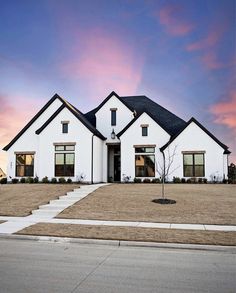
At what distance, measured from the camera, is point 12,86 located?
1941 centimetres

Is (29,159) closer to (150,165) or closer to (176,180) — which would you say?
(150,165)

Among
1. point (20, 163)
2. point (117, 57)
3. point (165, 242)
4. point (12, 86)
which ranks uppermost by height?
point (117, 57)

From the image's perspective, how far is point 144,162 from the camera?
28.4 metres

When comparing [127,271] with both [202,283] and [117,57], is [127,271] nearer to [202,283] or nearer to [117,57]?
[202,283]

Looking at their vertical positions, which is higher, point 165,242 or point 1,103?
point 1,103

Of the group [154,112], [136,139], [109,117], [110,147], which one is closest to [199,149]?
[136,139]

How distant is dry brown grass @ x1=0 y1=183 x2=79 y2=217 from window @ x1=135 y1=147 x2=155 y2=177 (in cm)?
775

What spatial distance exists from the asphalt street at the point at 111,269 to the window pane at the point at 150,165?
1917cm

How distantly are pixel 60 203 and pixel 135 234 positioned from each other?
26.1 feet

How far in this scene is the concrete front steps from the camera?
49.7ft

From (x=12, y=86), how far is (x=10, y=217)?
8.69m

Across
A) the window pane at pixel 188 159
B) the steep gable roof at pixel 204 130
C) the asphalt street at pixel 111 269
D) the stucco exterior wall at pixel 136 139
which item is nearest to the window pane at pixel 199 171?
the window pane at pixel 188 159

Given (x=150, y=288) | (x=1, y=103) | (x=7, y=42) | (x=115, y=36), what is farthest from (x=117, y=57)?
(x=150, y=288)

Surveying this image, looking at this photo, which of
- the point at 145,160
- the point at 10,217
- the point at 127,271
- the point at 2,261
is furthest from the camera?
the point at 145,160
